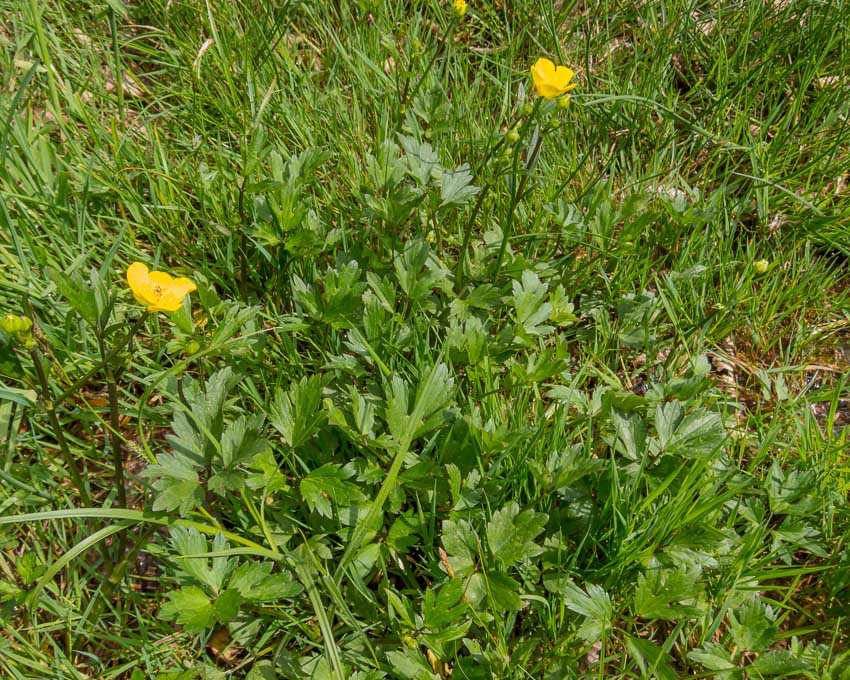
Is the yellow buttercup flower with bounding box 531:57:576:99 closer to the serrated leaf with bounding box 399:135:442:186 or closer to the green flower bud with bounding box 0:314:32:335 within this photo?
the serrated leaf with bounding box 399:135:442:186

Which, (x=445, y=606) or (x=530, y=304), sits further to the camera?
(x=530, y=304)

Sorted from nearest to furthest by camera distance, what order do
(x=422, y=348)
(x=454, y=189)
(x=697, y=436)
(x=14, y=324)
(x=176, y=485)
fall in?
1. (x=14, y=324)
2. (x=176, y=485)
3. (x=697, y=436)
4. (x=422, y=348)
5. (x=454, y=189)

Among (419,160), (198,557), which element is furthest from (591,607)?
(419,160)

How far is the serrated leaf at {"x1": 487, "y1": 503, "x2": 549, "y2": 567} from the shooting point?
1588mm

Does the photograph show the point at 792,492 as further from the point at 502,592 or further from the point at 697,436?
the point at 502,592

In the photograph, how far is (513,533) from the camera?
1.61 metres

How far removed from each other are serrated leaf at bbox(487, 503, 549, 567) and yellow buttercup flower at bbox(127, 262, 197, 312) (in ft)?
2.87

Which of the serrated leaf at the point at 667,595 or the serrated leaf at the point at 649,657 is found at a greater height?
the serrated leaf at the point at 667,595

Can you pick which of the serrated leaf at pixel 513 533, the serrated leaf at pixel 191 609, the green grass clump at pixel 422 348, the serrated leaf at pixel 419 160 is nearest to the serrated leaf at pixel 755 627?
the green grass clump at pixel 422 348

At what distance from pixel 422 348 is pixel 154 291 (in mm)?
764

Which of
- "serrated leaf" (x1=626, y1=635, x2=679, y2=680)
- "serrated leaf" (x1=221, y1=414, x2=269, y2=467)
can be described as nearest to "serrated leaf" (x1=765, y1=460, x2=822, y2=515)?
"serrated leaf" (x1=626, y1=635, x2=679, y2=680)

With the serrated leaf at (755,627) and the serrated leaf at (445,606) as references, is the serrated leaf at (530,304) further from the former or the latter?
the serrated leaf at (755,627)

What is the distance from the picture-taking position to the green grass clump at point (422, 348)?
1613 millimetres

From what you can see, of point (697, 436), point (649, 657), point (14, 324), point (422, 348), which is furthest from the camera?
point (422, 348)
